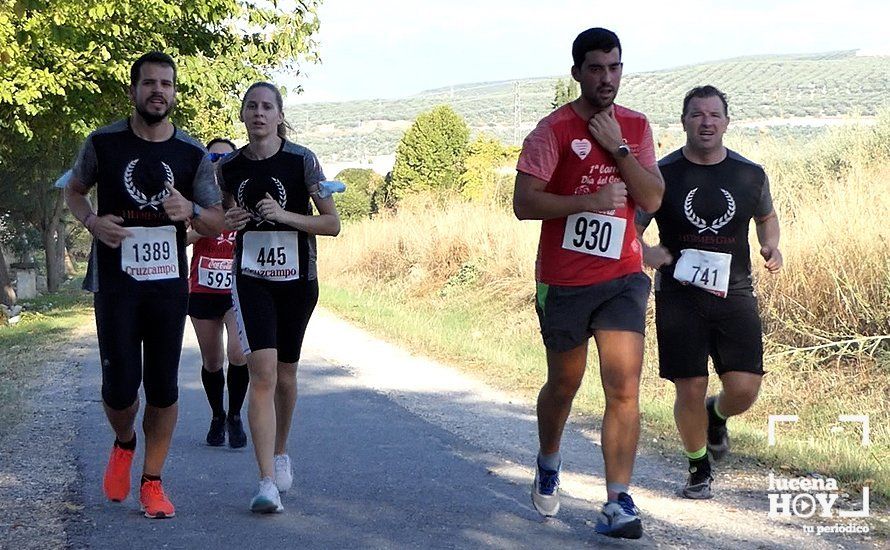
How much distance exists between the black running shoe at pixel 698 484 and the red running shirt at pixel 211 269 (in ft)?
11.6

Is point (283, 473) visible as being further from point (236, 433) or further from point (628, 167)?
point (628, 167)

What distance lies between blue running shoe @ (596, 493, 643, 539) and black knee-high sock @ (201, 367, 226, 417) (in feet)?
12.5

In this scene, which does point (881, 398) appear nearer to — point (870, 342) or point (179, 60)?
point (870, 342)

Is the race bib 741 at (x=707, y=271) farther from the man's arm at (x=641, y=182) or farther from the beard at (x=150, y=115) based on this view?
the beard at (x=150, y=115)

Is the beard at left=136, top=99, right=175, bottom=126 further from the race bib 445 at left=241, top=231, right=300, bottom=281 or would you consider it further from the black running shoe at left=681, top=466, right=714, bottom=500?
the black running shoe at left=681, top=466, right=714, bottom=500

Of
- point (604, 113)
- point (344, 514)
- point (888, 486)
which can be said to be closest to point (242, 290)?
point (344, 514)

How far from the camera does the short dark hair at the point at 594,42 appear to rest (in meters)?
5.64

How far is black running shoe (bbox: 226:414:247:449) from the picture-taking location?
8.52 m

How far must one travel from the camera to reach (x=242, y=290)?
6652 millimetres

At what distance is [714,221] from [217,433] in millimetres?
3840

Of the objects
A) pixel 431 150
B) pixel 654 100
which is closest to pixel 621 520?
pixel 431 150

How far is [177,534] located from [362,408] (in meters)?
4.37

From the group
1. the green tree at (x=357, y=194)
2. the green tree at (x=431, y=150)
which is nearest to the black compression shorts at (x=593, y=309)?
the green tree at (x=357, y=194)

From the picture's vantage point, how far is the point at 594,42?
5.66 metres
